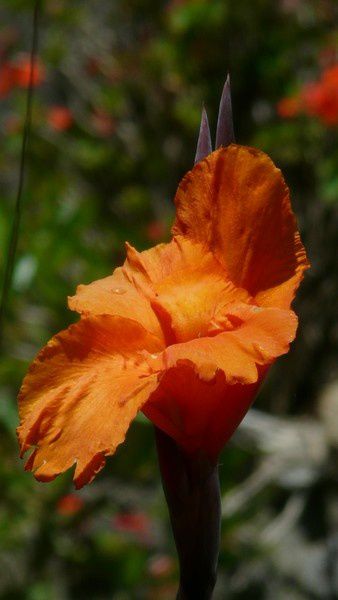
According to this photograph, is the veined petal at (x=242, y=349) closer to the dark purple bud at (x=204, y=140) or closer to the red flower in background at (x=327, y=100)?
the dark purple bud at (x=204, y=140)

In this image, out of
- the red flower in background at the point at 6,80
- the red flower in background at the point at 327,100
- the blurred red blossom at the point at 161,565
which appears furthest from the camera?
the red flower in background at the point at 6,80

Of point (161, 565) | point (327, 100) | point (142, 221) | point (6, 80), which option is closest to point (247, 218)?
point (161, 565)

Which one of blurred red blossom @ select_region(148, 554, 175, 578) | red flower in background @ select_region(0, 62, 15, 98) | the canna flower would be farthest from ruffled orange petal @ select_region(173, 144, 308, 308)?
red flower in background @ select_region(0, 62, 15, 98)

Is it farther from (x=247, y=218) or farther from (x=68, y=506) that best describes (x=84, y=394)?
(x=68, y=506)

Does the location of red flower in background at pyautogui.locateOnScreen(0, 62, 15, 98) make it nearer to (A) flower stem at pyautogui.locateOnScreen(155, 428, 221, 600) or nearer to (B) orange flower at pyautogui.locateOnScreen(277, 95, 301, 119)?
(B) orange flower at pyautogui.locateOnScreen(277, 95, 301, 119)

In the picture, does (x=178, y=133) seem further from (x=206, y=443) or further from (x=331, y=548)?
(x=206, y=443)

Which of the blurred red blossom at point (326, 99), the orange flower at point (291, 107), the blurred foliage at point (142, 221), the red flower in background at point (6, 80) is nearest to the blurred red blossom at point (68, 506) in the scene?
the blurred foliage at point (142, 221)
